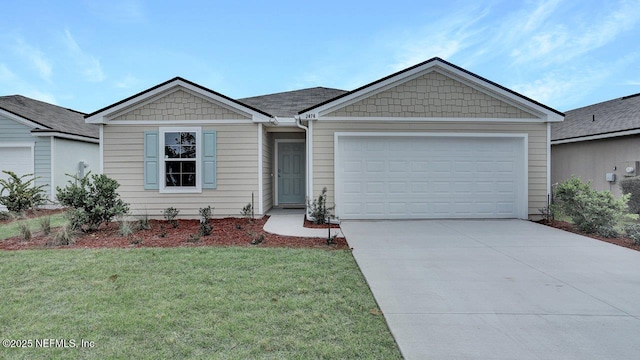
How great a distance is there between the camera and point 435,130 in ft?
29.6

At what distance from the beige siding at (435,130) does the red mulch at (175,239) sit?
7.31 ft

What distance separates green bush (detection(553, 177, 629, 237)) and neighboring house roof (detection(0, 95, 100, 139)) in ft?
51.3

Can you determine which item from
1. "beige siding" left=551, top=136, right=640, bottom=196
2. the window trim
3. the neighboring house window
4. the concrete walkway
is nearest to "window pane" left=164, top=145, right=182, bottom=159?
the neighboring house window

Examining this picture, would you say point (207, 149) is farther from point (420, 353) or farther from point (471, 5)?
point (471, 5)

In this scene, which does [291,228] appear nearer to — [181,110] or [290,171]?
[290,171]

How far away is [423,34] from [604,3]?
18.1ft

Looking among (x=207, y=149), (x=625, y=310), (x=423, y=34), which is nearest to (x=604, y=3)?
(x=423, y=34)

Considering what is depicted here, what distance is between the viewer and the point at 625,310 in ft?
11.4

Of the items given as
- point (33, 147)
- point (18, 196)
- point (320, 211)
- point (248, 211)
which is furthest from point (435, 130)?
point (33, 147)

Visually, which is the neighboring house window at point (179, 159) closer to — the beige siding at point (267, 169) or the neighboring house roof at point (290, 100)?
the beige siding at point (267, 169)

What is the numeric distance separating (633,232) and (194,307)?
25.9 feet

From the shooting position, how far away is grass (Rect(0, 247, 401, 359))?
268cm

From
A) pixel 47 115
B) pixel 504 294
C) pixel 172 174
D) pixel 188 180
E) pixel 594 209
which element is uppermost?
pixel 47 115

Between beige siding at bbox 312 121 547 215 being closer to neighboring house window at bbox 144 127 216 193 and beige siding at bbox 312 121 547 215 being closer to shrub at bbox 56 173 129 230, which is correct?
neighboring house window at bbox 144 127 216 193
